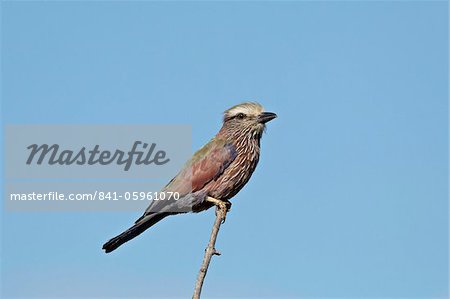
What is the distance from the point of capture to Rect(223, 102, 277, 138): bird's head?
Answer: 37.0 ft

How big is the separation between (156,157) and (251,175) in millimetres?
1367

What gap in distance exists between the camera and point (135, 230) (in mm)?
10391

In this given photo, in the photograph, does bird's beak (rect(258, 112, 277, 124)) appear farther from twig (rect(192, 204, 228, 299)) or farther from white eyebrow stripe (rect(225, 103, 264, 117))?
twig (rect(192, 204, 228, 299))

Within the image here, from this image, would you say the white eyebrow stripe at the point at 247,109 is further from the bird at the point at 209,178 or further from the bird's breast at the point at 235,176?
the bird's breast at the point at 235,176

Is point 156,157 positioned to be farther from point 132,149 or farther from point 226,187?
point 226,187

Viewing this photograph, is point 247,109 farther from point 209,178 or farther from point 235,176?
point 209,178

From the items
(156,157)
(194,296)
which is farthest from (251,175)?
(194,296)

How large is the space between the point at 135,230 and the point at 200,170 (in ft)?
3.81

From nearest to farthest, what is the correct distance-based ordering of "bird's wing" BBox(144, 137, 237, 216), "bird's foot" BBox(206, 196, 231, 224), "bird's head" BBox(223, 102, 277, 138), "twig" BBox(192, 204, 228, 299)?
"twig" BBox(192, 204, 228, 299) < "bird's foot" BBox(206, 196, 231, 224) < "bird's wing" BBox(144, 137, 237, 216) < "bird's head" BBox(223, 102, 277, 138)

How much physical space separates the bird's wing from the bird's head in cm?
39

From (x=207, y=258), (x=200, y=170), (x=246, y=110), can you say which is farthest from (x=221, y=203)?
(x=207, y=258)

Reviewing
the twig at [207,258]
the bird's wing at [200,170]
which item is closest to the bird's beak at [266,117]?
the bird's wing at [200,170]

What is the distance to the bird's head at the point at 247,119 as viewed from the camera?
444 inches

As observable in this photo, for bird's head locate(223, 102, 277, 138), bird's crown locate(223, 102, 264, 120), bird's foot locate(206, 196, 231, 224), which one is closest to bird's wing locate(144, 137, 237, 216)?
bird's foot locate(206, 196, 231, 224)
